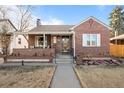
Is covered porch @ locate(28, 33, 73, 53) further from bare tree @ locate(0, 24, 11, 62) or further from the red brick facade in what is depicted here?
bare tree @ locate(0, 24, 11, 62)

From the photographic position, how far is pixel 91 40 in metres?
29.5

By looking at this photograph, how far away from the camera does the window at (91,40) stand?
29.5 m

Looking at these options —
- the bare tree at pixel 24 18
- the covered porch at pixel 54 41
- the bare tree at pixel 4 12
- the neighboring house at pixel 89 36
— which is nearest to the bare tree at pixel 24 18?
the bare tree at pixel 24 18

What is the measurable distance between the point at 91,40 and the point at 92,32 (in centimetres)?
93

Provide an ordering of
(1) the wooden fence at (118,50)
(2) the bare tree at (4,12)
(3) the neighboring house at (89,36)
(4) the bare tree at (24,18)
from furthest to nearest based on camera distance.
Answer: (4) the bare tree at (24,18) → (2) the bare tree at (4,12) → (1) the wooden fence at (118,50) → (3) the neighboring house at (89,36)

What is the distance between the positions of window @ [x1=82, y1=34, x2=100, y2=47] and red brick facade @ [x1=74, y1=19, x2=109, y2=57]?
35cm

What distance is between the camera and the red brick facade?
29.5m

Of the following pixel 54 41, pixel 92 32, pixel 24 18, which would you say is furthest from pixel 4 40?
pixel 24 18

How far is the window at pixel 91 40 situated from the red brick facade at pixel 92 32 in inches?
13.7

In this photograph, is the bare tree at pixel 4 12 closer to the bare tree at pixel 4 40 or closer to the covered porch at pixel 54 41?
the bare tree at pixel 4 40
